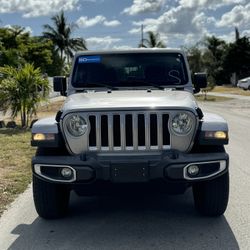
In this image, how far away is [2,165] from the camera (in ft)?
29.4

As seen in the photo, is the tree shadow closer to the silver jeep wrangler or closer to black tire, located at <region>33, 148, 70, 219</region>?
black tire, located at <region>33, 148, 70, 219</region>

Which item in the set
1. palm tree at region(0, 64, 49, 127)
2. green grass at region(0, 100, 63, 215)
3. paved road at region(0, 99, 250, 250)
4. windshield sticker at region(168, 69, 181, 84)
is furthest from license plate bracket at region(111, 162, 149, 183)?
palm tree at region(0, 64, 49, 127)

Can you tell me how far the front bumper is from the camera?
4875 mm

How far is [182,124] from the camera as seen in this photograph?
502 cm

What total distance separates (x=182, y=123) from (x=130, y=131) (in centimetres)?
53

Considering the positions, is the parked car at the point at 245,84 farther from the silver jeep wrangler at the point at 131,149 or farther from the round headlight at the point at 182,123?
the round headlight at the point at 182,123

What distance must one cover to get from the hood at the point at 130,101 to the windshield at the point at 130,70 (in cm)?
44

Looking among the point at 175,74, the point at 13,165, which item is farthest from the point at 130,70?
the point at 13,165

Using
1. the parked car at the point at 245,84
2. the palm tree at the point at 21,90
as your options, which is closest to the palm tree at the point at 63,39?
the parked car at the point at 245,84

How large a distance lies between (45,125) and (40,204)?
90 cm

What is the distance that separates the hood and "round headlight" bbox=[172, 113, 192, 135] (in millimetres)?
90

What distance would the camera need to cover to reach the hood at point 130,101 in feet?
16.5

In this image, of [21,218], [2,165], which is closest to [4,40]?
[2,165]

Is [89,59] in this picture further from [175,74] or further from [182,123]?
[182,123]
